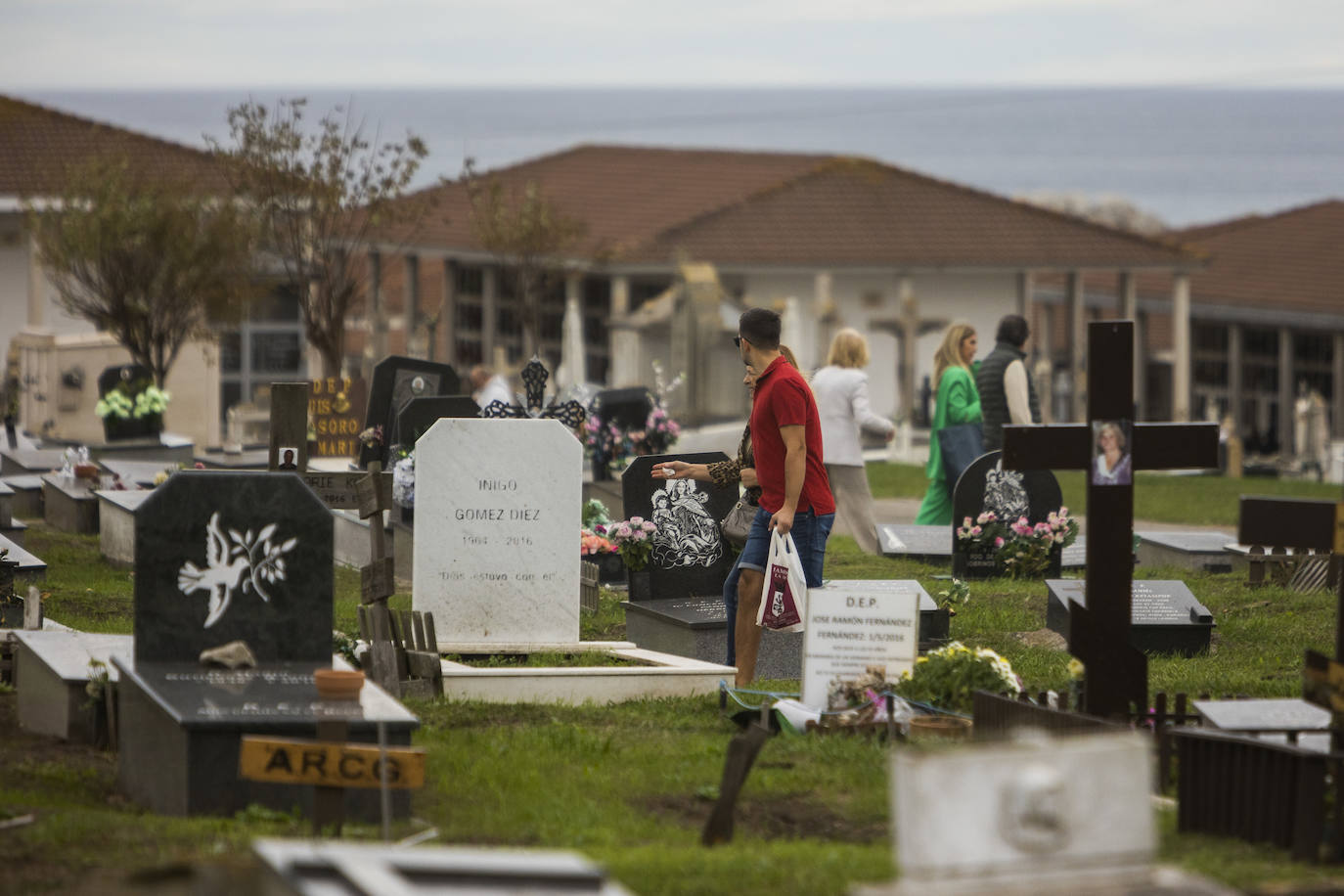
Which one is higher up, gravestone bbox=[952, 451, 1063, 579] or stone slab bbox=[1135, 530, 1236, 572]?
gravestone bbox=[952, 451, 1063, 579]

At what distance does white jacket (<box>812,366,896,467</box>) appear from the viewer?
46.8 ft

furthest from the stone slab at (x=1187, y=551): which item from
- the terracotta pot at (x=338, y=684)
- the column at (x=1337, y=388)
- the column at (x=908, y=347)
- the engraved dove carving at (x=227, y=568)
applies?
the column at (x=1337, y=388)

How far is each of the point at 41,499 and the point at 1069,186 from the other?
158168 mm

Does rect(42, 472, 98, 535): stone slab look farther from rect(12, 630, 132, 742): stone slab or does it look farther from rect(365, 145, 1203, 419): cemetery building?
rect(365, 145, 1203, 419): cemetery building

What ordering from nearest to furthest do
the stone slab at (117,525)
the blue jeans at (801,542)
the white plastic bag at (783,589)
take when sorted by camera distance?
the white plastic bag at (783,589) → the blue jeans at (801,542) → the stone slab at (117,525)

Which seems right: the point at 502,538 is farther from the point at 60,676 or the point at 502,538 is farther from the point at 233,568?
the point at 60,676

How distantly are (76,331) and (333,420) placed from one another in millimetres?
17804

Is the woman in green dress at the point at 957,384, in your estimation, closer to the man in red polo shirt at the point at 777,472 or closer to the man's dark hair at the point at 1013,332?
the man's dark hair at the point at 1013,332

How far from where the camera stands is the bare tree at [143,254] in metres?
25.1

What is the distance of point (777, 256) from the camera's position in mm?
36625

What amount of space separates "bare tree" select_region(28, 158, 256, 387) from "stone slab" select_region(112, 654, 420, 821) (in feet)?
61.6

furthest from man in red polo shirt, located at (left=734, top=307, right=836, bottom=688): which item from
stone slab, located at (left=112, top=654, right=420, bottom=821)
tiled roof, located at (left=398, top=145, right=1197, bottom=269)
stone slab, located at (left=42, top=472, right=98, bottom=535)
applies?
tiled roof, located at (left=398, top=145, right=1197, bottom=269)

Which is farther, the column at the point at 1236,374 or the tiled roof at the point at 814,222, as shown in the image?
the column at the point at 1236,374

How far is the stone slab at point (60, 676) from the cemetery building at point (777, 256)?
79.9ft
